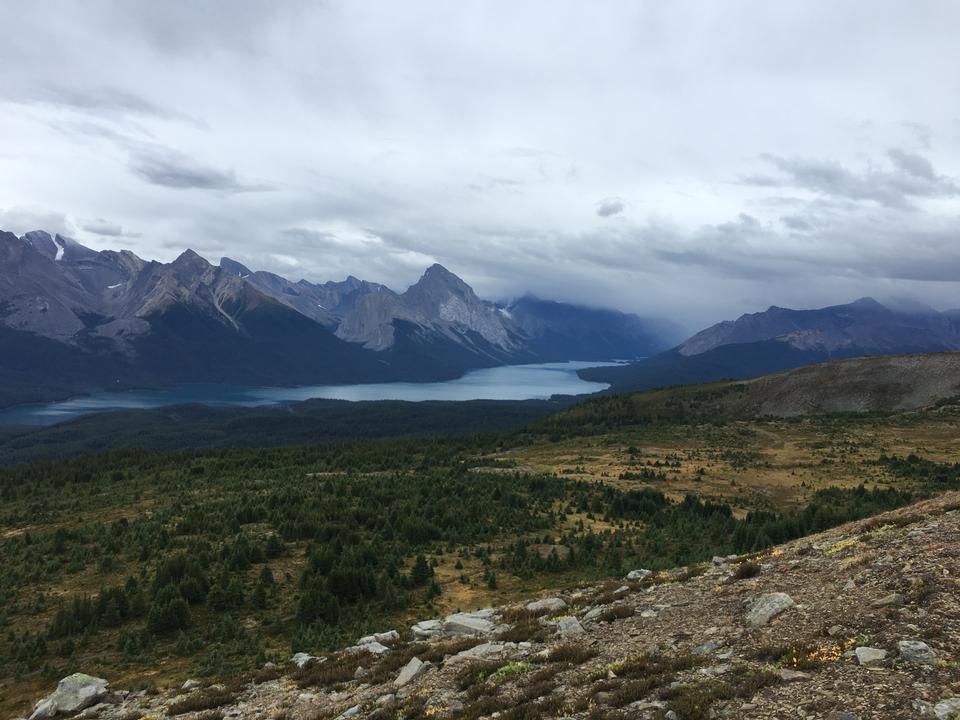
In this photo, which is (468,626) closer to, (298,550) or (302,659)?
(302,659)

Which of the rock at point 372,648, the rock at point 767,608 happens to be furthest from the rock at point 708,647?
the rock at point 372,648

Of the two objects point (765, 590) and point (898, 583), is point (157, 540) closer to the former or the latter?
point (765, 590)

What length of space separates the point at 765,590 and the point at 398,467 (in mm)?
60695

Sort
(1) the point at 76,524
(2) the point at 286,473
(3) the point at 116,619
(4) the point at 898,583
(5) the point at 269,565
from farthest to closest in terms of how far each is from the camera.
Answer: (2) the point at 286,473
(1) the point at 76,524
(5) the point at 269,565
(3) the point at 116,619
(4) the point at 898,583

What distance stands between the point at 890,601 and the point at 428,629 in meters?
14.4

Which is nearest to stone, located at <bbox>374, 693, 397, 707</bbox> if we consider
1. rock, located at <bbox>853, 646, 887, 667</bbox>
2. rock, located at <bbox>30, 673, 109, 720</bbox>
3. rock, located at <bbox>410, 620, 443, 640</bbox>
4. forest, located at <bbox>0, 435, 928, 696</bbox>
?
rock, located at <bbox>410, 620, 443, 640</bbox>

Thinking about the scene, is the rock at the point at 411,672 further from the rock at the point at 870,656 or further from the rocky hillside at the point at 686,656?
the rock at the point at 870,656

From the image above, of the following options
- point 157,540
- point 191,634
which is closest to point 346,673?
point 191,634

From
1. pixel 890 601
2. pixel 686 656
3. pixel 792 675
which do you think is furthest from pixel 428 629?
pixel 890 601

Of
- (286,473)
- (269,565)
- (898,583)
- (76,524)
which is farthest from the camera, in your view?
(286,473)

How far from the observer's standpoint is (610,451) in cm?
8412

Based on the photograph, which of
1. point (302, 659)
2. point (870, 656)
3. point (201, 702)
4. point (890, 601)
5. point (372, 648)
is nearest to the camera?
point (870, 656)

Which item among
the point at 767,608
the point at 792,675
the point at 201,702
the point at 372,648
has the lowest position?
the point at 372,648

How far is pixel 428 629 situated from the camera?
1998 centimetres
